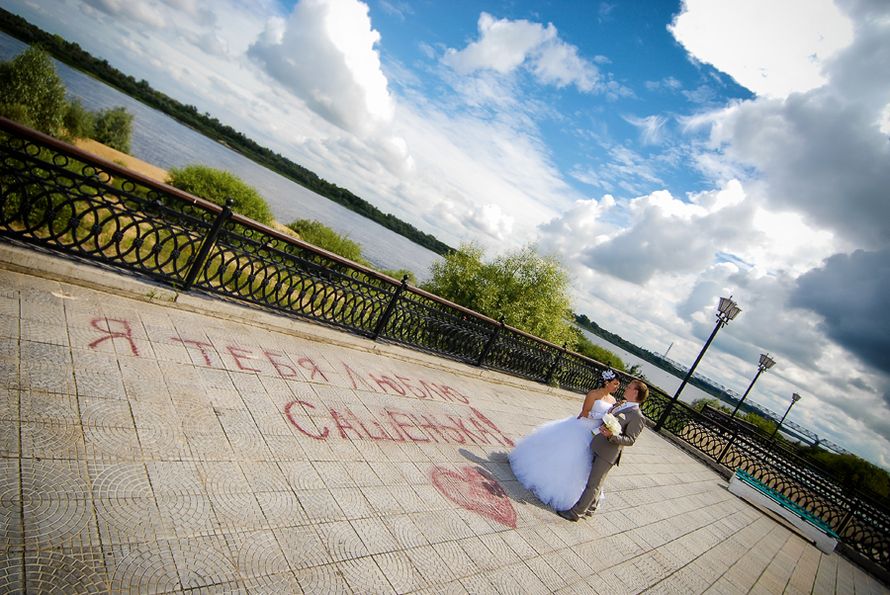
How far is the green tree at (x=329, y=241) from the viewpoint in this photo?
2261 cm

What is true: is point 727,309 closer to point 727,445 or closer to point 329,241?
point 727,445

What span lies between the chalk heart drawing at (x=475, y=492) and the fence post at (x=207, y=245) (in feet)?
12.9

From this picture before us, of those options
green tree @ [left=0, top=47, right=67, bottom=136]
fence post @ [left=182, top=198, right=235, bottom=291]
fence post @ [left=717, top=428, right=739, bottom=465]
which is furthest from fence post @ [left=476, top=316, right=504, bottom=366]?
green tree @ [left=0, top=47, right=67, bottom=136]

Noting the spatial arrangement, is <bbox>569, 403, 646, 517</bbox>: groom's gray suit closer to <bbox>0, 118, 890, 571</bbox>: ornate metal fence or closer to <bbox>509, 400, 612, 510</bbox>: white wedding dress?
<bbox>509, 400, 612, 510</bbox>: white wedding dress

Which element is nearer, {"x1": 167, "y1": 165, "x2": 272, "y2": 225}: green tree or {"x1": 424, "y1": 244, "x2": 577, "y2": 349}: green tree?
{"x1": 167, "y1": 165, "x2": 272, "y2": 225}: green tree

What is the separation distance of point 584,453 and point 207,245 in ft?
17.7

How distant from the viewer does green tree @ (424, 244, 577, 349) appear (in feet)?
65.5

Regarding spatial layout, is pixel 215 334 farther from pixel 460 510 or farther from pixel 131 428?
pixel 460 510

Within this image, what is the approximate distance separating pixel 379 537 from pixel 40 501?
1.97m

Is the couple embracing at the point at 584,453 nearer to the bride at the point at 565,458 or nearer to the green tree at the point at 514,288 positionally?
the bride at the point at 565,458

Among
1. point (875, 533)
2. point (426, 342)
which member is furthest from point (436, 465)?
point (875, 533)

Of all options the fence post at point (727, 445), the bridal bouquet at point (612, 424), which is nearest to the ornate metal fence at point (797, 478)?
the fence post at point (727, 445)

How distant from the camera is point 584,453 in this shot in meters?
4.80

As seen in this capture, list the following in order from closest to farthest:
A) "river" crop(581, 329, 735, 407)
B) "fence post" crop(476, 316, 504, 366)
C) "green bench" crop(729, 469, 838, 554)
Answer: "green bench" crop(729, 469, 838, 554) < "fence post" crop(476, 316, 504, 366) < "river" crop(581, 329, 735, 407)
